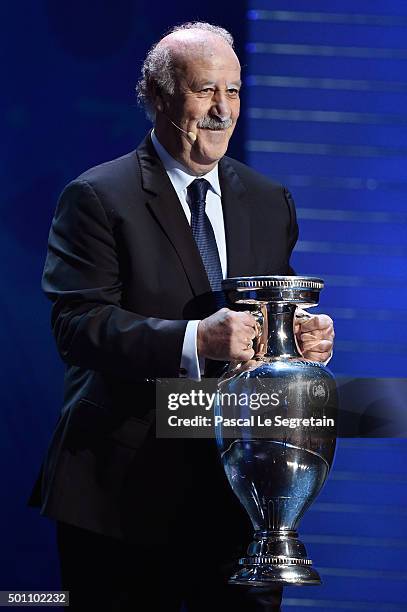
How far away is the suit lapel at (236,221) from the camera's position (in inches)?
76.0

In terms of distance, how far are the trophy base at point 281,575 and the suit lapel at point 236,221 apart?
52 cm

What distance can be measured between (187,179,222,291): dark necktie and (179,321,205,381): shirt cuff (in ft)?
0.63

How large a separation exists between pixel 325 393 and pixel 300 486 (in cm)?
12

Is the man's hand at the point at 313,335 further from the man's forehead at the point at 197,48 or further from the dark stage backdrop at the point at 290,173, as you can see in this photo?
the dark stage backdrop at the point at 290,173

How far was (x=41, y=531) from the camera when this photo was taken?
2.66 m

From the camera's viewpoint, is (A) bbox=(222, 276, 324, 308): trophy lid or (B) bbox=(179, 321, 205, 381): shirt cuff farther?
(B) bbox=(179, 321, 205, 381): shirt cuff

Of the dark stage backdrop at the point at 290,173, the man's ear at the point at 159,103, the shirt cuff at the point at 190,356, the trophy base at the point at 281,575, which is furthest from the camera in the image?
the dark stage backdrop at the point at 290,173

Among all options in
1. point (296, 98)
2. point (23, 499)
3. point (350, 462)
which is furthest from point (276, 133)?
point (23, 499)

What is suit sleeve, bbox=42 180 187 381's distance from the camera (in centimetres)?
175

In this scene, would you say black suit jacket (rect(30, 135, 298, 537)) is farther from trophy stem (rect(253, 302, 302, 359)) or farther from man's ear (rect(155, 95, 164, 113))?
trophy stem (rect(253, 302, 302, 359))

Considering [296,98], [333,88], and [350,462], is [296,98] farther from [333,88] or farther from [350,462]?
[350,462]

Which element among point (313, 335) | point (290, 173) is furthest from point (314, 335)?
point (290, 173)

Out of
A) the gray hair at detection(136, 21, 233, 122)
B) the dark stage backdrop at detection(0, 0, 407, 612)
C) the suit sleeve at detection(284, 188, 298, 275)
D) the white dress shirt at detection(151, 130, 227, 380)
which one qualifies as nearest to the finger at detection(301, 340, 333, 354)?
the white dress shirt at detection(151, 130, 227, 380)

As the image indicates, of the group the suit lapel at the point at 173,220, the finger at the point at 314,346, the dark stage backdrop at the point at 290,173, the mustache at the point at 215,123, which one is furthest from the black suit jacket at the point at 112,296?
the dark stage backdrop at the point at 290,173
